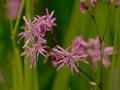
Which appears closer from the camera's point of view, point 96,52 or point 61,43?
point 96,52

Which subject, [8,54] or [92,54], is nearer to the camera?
[92,54]

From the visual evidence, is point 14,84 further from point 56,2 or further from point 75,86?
point 56,2

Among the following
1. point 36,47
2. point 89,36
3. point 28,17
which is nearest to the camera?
point 36,47

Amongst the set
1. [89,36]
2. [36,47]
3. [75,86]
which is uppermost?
[36,47]

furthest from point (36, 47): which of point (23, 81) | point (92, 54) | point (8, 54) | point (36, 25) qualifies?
point (8, 54)

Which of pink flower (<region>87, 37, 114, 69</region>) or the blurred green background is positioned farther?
pink flower (<region>87, 37, 114, 69</region>)

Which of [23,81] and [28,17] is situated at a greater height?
[28,17]

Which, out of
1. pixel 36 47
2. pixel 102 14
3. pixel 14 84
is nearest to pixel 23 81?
pixel 14 84

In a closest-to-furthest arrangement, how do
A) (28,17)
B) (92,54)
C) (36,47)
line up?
(36,47)
(28,17)
(92,54)

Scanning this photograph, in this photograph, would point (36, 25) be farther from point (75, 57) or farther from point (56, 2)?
point (56, 2)

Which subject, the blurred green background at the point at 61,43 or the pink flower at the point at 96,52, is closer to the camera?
the blurred green background at the point at 61,43
